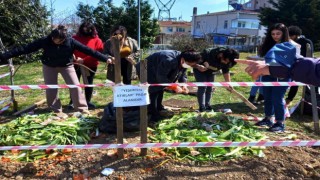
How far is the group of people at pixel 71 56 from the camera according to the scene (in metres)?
4.97

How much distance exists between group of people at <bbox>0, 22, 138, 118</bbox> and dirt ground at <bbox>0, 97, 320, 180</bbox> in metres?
1.52

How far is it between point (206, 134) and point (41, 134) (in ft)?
7.02

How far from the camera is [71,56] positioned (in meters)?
5.44

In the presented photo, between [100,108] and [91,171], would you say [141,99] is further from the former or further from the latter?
[100,108]

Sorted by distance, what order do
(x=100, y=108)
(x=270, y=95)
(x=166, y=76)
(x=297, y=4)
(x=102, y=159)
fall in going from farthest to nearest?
(x=297, y=4) → (x=100, y=108) → (x=270, y=95) → (x=166, y=76) → (x=102, y=159)

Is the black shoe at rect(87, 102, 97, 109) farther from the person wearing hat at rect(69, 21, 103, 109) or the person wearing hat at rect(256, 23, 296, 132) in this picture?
the person wearing hat at rect(256, 23, 296, 132)

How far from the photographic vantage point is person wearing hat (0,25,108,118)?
4.95m

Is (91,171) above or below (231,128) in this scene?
below

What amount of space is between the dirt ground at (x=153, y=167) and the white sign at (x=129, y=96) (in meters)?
0.69

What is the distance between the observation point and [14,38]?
15734 millimetres

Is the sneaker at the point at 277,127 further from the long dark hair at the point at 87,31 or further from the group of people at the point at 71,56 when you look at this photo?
the long dark hair at the point at 87,31

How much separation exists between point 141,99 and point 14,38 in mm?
14386

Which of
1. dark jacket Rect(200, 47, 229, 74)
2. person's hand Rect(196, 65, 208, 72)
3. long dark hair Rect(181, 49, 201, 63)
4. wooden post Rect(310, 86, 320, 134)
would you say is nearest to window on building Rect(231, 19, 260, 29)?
dark jacket Rect(200, 47, 229, 74)

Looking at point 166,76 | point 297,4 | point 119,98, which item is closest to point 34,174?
point 119,98
